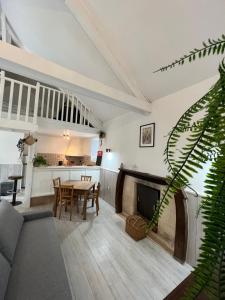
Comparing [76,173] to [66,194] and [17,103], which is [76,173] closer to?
[66,194]

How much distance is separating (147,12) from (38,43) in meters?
3.07

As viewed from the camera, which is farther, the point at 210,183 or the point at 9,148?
the point at 9,148

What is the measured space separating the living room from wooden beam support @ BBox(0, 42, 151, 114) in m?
0.02

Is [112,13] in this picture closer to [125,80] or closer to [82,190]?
[125,80]

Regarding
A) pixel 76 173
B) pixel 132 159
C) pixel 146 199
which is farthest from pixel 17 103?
pixel 146 199

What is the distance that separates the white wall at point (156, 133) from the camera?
2.47m

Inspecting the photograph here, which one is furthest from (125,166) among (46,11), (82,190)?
(46,11)

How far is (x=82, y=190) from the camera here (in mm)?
3594

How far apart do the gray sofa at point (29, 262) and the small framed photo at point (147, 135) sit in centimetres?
Result: 230

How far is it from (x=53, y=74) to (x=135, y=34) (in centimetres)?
139

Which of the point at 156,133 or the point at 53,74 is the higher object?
the point at 53,74

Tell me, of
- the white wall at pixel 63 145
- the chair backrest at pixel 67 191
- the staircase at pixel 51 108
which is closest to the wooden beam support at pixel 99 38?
the staircase at pixel 51 108

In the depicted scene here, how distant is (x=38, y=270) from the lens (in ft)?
4.62

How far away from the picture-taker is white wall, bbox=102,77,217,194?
2473 mm
